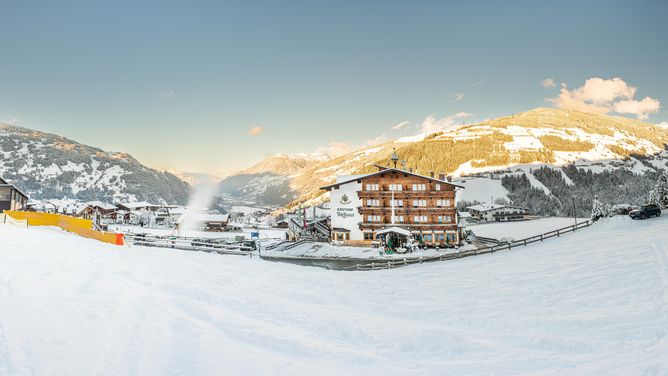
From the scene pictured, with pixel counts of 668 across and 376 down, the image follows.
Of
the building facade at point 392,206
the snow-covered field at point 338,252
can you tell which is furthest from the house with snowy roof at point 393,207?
the snow-covered field at point 338,252

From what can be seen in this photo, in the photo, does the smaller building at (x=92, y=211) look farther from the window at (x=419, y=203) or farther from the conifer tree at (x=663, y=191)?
the conifer tree at (x=663, y=191)

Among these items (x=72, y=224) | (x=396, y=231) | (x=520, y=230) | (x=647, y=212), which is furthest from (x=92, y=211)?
(x=647, y=212)

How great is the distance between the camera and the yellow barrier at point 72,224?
30.1 metres

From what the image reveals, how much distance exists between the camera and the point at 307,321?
38.4 feet

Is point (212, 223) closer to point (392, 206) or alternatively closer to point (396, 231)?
point (392, 206)

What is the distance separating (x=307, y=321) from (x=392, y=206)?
44625 mm

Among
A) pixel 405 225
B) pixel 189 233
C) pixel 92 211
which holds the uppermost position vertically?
pixel 92 211

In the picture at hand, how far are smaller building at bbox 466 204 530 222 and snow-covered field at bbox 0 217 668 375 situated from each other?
95.4 metres

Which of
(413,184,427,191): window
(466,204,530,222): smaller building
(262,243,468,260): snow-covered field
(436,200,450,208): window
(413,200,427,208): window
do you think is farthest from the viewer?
(466,204,530,222): smaller building

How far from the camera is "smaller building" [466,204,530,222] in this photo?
109525 mm

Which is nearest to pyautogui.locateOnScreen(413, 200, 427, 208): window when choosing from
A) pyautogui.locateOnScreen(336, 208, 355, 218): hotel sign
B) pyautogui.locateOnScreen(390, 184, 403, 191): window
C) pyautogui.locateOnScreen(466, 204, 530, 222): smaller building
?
pyautogui.locateOnScreen(390, 184, 403, 191): window

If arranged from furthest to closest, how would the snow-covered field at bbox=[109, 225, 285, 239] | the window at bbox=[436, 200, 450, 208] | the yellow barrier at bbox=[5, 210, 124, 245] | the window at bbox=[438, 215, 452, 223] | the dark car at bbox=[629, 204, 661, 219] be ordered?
the snow-covered field at bbox=[109, 225, 285, 239] → the window at bbox=[436, 200, 450, 208] → the window at bbox=[438, 215, 452, 223] → the dark car at bbox=[629, 204, 661, 219] → the yellow barrier at bbox=[5, 210, 124, 245]

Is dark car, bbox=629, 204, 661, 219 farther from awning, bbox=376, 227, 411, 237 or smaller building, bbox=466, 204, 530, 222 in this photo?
smaller building, bbox=466, 204, 530, 222

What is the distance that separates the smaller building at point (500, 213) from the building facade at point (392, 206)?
2581 inches
